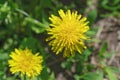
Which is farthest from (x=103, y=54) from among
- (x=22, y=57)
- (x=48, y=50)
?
(x=22, y=57)

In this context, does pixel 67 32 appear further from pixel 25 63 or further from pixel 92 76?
pixel 92 76

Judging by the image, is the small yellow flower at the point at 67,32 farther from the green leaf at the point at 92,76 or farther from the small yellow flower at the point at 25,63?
the green leaf at the point at 92,76

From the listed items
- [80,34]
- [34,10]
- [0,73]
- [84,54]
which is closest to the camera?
[80,34]

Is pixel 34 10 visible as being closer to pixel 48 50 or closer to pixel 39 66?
pixel 48 50

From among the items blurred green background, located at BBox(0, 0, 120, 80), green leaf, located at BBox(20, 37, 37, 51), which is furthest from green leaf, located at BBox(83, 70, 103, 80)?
green leaf, located at BBox(20, 37, 37, 51)

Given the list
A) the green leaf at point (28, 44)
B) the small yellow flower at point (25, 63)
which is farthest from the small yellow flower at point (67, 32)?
the green leaf at point (28, 44)

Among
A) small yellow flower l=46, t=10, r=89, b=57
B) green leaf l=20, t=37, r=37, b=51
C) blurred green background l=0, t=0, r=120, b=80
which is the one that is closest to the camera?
small yellow flower l=46, t=10, r=89, b=57

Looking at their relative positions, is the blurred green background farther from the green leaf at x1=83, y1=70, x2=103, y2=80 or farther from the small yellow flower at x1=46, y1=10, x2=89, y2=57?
the small yellow flower at x1=46, y1=10, x2=89, y2=57
